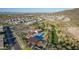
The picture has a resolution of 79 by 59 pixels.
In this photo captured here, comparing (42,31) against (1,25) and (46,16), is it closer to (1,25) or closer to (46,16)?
(46,16)
